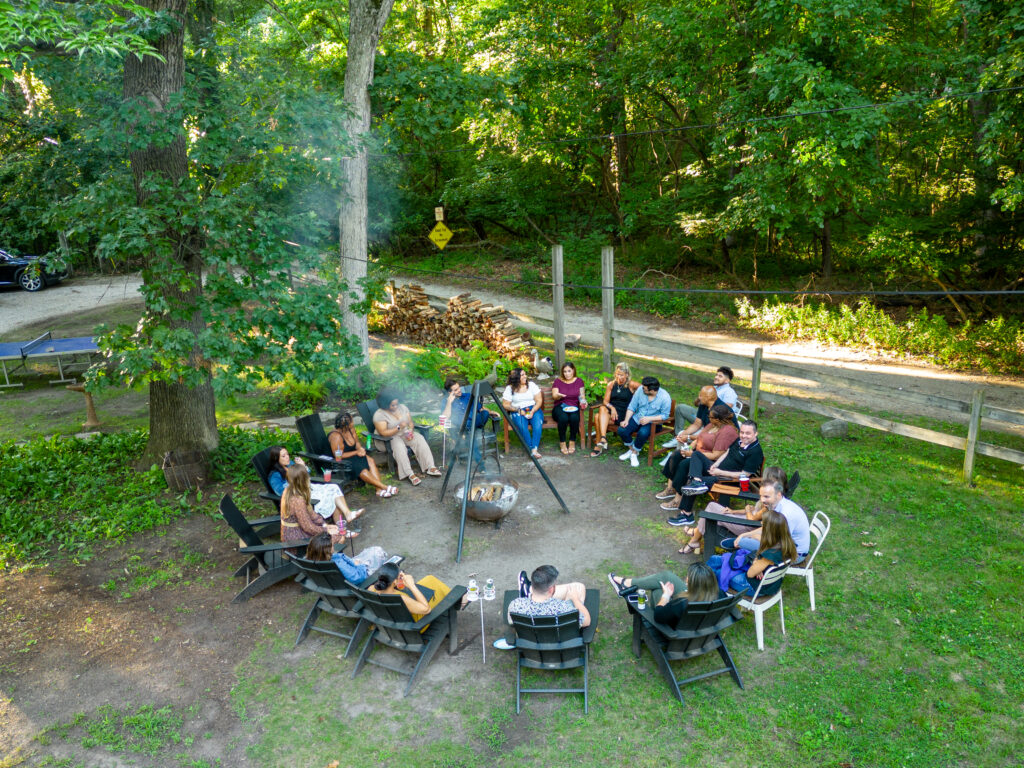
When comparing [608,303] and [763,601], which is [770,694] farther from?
[608,303]

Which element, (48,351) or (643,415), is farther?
(48,351)

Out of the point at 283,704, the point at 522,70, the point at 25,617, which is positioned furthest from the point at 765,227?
the point at 25,617

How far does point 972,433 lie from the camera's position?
24.1 ft

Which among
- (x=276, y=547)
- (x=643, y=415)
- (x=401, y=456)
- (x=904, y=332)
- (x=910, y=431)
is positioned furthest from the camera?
(x=904, y=332)

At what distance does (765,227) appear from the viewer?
13750mm

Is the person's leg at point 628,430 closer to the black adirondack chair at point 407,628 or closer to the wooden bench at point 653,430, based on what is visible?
the wooden bench at point 653,430

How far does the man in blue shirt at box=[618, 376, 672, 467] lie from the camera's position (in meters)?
8.37

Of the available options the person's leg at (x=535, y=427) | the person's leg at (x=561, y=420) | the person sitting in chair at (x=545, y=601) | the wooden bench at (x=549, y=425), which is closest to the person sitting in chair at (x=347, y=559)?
the person sitting in chair at (x=545, y=601)

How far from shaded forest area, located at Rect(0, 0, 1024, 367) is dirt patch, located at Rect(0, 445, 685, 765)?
3.10 meters

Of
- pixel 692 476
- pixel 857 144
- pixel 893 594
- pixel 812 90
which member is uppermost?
pixel 812 90

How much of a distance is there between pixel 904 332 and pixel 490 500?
403 inches

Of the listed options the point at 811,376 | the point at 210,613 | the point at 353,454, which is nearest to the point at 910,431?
the point at 811,376

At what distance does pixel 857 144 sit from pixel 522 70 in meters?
8.56

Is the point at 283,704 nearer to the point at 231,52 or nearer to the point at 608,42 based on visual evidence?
the point at 231,52
